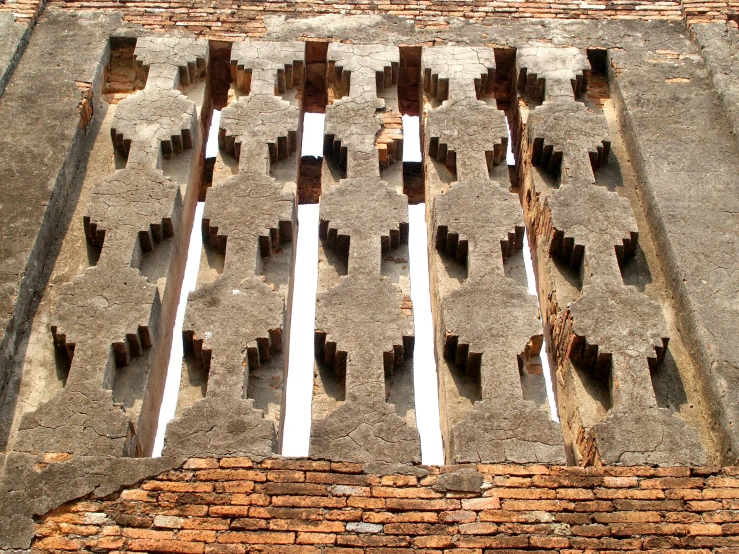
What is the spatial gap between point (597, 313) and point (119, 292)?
9.32 feet

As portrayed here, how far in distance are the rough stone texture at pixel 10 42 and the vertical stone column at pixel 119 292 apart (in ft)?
3.13

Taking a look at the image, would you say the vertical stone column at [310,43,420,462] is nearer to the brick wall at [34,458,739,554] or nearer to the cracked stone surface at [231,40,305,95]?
the brick wall at [34,458,739,554]

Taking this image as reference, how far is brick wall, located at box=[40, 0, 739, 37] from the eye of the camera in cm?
894

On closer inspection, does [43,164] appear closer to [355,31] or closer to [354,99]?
[354,99]

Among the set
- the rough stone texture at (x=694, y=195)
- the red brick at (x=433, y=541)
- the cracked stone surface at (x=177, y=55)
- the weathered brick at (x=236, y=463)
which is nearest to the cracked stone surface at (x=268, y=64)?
the cracked stone surface at (x=177, y=55)

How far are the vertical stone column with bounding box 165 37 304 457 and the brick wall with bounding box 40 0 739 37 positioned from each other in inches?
25.6

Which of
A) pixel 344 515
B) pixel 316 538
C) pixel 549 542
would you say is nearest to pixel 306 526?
pixel 316 538

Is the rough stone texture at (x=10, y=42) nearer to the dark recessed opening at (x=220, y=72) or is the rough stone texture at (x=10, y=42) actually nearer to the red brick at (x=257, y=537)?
the dark recessed opening at (x=220, y=72)

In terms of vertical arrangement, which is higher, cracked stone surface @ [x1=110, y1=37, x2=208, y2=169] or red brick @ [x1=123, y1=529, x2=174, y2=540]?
cracked stone surface @ [x1=110, y1=37, x2=208, y2=169]

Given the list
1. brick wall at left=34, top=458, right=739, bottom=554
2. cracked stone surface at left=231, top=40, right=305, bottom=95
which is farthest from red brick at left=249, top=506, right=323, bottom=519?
cracked stone surface at left=231, top=40, right=305, bottom=95

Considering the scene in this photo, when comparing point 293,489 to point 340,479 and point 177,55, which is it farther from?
point 177,55

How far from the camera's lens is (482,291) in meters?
6.46

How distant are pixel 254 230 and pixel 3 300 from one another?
5.21 ft

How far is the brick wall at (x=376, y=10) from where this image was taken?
8.94 meters
